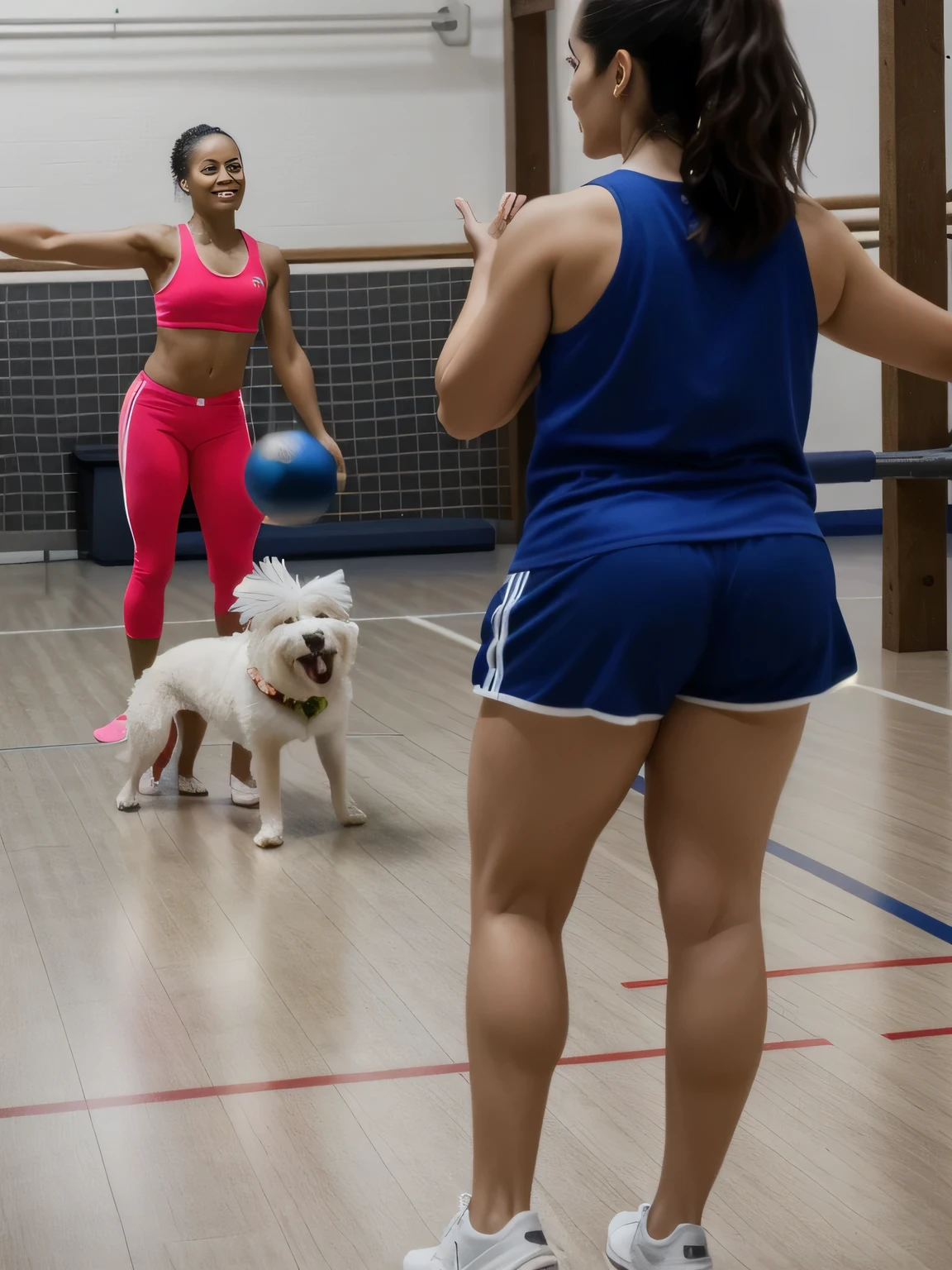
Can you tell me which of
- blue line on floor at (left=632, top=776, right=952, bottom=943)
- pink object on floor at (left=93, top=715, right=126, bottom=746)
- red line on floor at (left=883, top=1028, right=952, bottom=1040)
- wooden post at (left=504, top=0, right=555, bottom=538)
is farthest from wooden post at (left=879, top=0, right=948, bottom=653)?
wooden post at (left=504, top=0, right=555, bottom=538)

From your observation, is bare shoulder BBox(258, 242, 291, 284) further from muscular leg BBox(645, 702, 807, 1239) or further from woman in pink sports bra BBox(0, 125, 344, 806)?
muscular leg BBox(645, 702, 807, 1239)

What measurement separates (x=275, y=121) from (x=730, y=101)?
803 centimetres

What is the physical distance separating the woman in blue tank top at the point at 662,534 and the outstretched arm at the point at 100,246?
260 centimetres

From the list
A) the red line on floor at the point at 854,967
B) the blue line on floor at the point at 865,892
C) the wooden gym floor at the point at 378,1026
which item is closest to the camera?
the wooden gym floor at the point at 378,1026

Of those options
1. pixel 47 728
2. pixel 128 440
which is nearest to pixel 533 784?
pixel 128 440

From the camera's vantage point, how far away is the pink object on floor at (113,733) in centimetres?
434

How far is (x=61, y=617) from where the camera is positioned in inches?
262

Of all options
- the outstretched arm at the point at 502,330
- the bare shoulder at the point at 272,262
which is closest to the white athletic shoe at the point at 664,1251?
the outstretched arm at the point at 502,330

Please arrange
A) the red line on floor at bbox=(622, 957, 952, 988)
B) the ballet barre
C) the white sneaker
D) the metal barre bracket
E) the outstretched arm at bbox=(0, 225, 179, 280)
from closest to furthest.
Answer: the red line on floor at bbox=(622, 957, 952, 988), the white sneaker, the outstretched arm at bbox=(0, 225, 179, 280), the ballet barre, the metal barre bracket

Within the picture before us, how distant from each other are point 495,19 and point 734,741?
8538mm

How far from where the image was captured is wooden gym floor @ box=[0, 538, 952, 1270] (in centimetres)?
181

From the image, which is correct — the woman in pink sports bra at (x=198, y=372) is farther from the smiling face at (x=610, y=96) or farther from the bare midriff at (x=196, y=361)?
the smiling face at (x=610, y=96)

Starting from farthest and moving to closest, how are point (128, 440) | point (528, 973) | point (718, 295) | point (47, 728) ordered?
point (47, 728)
point (128, 440)
point (528, 973)
point (718, 295)

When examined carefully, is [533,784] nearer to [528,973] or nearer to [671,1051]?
[528,973]
